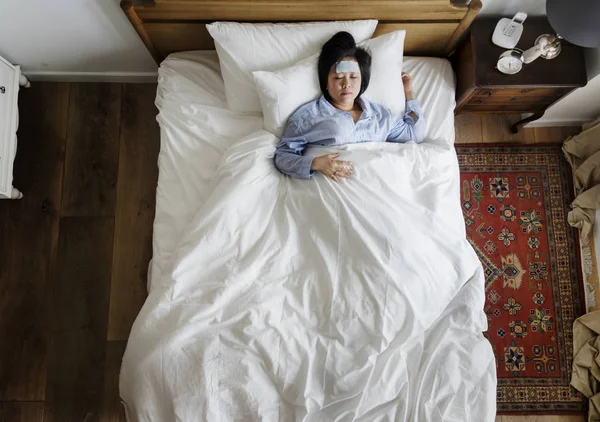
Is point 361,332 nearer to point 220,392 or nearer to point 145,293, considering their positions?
point 220,392

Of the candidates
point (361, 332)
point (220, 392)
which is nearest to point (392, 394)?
point (361, 332)

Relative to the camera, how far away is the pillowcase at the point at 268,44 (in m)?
1.57

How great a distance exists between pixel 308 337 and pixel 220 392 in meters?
0.28

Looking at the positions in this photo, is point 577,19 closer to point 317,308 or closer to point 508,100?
point 508,100

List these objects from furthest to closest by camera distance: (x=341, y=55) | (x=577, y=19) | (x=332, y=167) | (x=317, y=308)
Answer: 1. (x=341, y=55)
2. (x=332, y=167)
3. (x=317, y=308)
4. (x=577, y=19)

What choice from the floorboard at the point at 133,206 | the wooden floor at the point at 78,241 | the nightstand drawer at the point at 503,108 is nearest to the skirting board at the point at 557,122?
the wooden floor at the point at 78,241

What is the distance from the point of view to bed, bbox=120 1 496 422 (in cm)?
122

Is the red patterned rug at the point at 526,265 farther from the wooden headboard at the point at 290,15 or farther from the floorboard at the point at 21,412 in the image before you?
the floorboard at the point at 21,412

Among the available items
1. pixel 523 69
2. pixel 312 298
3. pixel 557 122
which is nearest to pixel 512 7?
pixel 523 69

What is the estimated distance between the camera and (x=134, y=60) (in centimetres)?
182

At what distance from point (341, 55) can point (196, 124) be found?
1.85 feet

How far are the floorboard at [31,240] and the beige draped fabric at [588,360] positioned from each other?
2.07m

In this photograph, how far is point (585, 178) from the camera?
1.88 m

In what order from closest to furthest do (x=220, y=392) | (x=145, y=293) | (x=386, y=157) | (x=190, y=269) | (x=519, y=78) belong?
(x=220, y=392)
(x=190, y=269)
(x=386, y=157)
(x=519, y=78)
(x=145, y=293)
